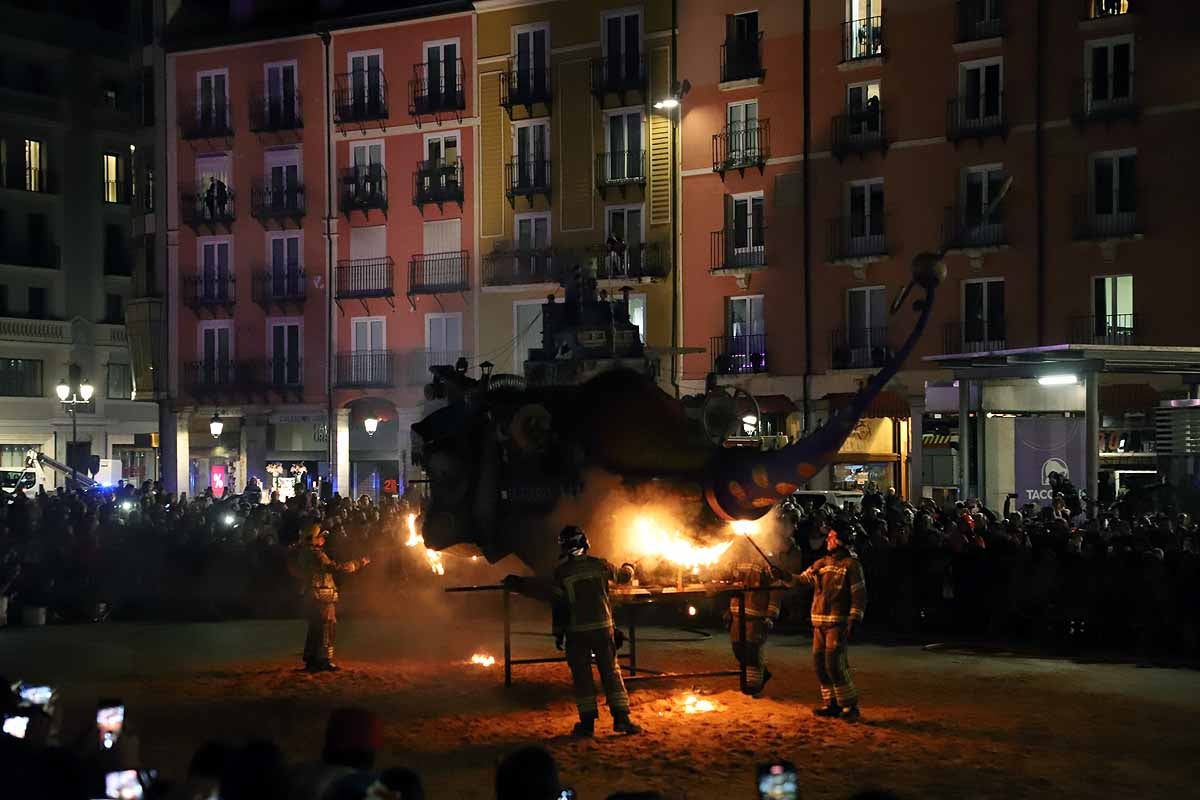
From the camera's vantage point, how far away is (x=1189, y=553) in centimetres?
1678

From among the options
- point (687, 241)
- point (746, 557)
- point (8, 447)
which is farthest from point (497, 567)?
point (8, 447)

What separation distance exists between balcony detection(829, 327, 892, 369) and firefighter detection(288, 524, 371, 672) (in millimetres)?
20926

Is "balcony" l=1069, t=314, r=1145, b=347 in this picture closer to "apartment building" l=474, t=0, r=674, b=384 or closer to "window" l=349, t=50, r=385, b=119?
"apartment building" l=474, t=0, r=674, b=384

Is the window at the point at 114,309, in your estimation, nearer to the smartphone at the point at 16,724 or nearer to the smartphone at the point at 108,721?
the smartphone at the point at 16,724

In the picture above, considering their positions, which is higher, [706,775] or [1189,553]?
[1189,553]

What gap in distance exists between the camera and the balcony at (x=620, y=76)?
37250 millimetres

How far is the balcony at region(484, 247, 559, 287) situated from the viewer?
3834 cm

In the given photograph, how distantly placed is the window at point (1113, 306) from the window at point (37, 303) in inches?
1552

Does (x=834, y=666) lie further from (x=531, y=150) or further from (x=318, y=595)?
(x=531, y=150)

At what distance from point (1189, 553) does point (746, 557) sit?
20.0 feet

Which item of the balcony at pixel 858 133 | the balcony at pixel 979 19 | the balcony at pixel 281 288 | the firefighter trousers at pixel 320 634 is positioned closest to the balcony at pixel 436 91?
the balcony at pixel 281 288

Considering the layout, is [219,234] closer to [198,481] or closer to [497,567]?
[198,481]

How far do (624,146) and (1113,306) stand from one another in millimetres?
14076

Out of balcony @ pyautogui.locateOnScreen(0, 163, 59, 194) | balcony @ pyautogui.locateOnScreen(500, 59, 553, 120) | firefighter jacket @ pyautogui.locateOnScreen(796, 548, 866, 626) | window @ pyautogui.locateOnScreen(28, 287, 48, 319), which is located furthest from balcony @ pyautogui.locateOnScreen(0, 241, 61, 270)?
firefighter jacket @ pyautogui.locateOnScreen(796, 548, 866, 626)
